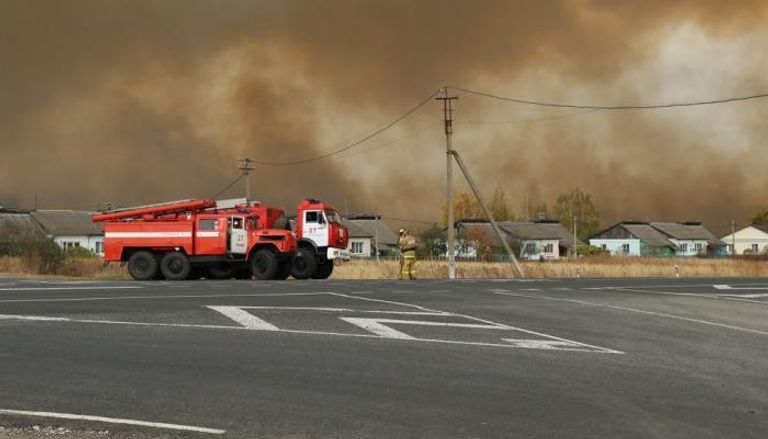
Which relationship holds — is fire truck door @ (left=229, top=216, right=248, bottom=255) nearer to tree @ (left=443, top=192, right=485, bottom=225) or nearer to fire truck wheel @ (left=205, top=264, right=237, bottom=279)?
fire truck wheel @ (left=205, top=264, right=237, bottom=279)

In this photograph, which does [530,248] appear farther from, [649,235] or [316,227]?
[316,227]

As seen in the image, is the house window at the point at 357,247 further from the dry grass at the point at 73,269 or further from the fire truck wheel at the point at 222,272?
the fire truck wheel at the point at 222,272

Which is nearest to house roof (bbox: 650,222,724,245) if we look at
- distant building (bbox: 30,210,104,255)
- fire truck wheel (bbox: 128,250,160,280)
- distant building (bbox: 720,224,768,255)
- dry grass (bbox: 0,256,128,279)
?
distant building (bbox: 720,224,768,255)

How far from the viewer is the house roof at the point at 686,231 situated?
128 m

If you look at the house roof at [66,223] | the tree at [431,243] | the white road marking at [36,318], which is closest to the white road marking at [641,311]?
the white road marking at [36,318]

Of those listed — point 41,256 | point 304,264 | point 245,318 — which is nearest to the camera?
point 245,318

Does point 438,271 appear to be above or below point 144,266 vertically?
below

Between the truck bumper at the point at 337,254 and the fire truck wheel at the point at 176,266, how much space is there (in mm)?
5079

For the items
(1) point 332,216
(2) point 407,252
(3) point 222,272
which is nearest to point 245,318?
(2) point 407,252

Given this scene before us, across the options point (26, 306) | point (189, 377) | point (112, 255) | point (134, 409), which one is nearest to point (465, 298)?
point (26, 306)

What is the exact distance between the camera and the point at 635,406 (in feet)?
22.9

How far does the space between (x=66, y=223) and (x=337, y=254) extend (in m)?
66.4

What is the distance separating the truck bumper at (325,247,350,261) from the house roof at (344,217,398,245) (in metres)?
69.5

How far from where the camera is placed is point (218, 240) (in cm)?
2970
